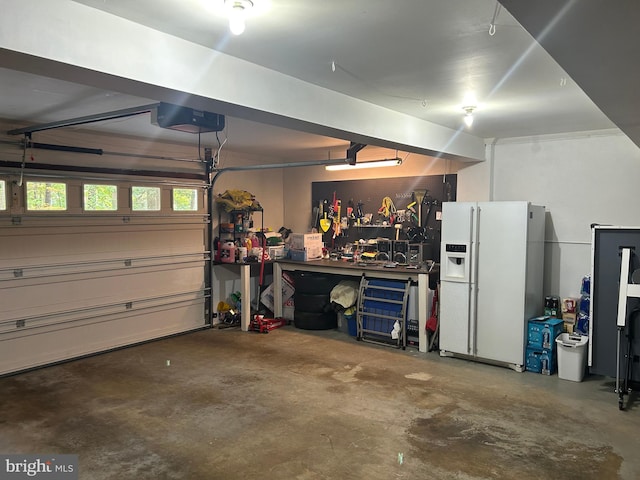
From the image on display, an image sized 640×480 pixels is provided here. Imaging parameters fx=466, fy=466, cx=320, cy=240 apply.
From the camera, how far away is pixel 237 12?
2127 millimetres

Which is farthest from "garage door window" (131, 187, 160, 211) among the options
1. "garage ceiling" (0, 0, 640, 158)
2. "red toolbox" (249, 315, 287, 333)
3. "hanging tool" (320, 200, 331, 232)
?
"hanging tool" (320, 200, 331, 232)

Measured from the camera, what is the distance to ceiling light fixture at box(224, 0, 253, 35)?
2.09 m

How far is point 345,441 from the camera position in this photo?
133 inches

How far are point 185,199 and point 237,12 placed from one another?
4.70m

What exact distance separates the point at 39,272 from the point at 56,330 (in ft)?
2.21

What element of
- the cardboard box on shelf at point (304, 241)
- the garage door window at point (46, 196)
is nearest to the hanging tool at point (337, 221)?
the cardboard box on shelf at point (304, 241)

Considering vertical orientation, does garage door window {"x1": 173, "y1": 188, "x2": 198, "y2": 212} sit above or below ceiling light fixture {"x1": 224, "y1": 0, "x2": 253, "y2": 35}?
below

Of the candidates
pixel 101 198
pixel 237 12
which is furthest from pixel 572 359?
pixel 101 198

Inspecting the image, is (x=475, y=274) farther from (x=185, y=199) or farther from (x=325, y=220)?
(x=185, y=199)

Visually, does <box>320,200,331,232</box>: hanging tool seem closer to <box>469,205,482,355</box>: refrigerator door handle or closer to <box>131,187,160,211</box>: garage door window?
<box>131,187,160,211</box>: garage door window

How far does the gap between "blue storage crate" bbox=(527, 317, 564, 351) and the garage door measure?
435 centimetres

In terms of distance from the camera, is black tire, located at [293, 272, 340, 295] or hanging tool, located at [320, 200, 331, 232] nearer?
black tire, located at [293, 272, 340, 295]

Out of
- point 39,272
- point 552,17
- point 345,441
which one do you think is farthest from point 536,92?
point 39,272

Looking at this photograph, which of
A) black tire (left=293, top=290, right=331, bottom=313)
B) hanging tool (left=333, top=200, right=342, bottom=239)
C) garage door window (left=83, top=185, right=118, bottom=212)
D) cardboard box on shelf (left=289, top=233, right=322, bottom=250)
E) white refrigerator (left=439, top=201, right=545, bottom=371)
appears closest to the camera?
white refrigerator (left=439, top=201, right=545, bottom=371)
